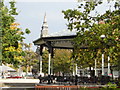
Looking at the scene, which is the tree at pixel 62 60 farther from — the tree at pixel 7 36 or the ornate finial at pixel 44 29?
the tree at pixel 7 36

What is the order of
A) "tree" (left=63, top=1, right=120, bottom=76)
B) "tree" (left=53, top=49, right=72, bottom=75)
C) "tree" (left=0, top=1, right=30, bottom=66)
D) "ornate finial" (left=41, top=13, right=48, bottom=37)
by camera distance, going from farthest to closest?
"tree" (left=53, top=49, right=72, bottom=75) < "ornate finial" (left=41, top=13, right=48, bottom=37) < "tree" (left=0, top=1, right=30, bottom=66) < "tree" (left=63, top=1, right=120, bottom=76)

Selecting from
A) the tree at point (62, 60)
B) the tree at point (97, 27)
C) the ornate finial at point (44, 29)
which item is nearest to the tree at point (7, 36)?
the ornate finial at point (44, 29)

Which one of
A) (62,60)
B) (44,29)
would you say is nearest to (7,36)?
(44,29)

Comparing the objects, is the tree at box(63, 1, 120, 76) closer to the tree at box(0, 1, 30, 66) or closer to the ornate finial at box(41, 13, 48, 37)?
the tree at box(0, 1, 30, 66)

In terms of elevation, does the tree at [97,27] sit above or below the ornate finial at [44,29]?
below

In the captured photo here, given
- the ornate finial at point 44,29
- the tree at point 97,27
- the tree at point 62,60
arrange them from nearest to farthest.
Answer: the tree at point 97,27
the ornate finial at point 44,29
the tree at point 62,60

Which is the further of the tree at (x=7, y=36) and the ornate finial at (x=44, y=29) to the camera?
the ornate finial at (x=44, y=29)

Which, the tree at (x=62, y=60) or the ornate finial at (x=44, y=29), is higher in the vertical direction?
the ornate finial at (x=44, y=29)

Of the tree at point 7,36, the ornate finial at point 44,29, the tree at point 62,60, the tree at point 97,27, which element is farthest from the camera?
the tree at point 62,60

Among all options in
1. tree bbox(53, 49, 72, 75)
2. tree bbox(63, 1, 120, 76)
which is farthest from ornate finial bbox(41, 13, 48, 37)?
tree bbox(53, 49, 72, 75)

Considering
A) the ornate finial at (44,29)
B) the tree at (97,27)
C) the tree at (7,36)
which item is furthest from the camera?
the ornate finial at (44,29)

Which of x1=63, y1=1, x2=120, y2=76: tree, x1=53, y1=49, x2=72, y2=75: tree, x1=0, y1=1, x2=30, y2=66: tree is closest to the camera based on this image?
x1=63, y1=1, x2=120, y2=76: tree

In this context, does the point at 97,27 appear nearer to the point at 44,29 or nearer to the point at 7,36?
the point at 7,36

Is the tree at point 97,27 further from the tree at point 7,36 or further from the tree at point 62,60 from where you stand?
the tree at point 62,60
